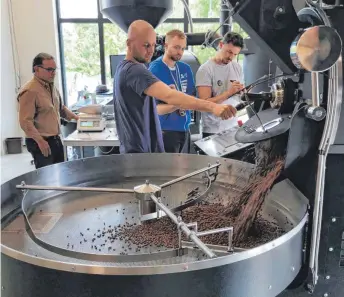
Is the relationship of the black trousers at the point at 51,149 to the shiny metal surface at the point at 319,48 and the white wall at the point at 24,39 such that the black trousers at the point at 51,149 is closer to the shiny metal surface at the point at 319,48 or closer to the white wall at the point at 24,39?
the shiny metal surface at the point at 319,48

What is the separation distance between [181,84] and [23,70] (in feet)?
12.2

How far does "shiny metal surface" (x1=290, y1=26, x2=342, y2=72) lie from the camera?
0.89 meters

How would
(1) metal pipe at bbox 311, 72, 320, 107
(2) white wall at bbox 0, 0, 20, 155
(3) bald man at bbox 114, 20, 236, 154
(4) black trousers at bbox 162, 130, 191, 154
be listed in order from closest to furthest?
1. (1) metal pipe at bbox 311, 72, 320, 107
2. (3) bald man at bbox 114, 20, 236, 154
3. (4) black trousers at bbox 162, 130, 191, 154
4. (2) white wall at bbox 0, 0, 20, 155

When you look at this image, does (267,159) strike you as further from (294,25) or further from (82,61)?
(82,61)

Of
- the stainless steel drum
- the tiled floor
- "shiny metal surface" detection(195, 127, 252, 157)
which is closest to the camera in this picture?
the stainless steel drum

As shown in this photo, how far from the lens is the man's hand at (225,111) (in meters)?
1.44

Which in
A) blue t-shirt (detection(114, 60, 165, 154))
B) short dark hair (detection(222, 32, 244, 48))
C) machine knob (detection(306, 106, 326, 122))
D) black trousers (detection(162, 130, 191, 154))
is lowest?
black trousers (detection(162, 130, 191, 154))

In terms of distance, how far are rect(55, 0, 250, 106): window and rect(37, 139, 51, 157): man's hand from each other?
2923 millimetres

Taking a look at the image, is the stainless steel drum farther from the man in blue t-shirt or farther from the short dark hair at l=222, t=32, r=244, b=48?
the short dark hair at l=222, t=32, r=244, b=48

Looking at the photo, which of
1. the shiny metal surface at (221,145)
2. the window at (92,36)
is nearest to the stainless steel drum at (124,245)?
the shiny metal surface at (221,145)

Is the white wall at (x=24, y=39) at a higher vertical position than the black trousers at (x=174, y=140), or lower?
higher

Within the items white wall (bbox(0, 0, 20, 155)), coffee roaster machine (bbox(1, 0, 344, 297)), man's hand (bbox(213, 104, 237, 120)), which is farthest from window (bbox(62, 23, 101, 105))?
coffee roaster machine (bbox(1, 0, 344, 297))

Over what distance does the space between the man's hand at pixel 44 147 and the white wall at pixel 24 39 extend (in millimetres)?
2731

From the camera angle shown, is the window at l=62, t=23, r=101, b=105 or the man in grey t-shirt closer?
the man in grey t-shirt
